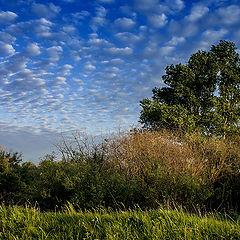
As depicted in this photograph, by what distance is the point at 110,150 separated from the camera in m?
9.08

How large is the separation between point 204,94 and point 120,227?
15.6 metres

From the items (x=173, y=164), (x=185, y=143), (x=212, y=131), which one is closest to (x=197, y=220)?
(x=173, y=164)

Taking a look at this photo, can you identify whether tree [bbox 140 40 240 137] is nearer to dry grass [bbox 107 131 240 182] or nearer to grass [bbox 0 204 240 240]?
dry grass [bbox 107 131 240 182]

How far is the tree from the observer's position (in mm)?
16578

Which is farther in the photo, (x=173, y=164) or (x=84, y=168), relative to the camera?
(x=173, y=164)

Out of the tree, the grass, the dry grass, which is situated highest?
the tree

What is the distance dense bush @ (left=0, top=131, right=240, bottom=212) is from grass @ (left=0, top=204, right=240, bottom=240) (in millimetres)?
1654

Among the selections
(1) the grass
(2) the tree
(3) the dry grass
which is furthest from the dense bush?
(2) the tree

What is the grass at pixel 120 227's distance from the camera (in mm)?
4004

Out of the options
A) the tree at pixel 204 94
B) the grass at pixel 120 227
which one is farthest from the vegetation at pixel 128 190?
the tree at pixel 204 94

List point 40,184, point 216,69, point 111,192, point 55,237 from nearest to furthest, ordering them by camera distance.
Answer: point 55,237
point 111,192
point 40,184
point 216,69

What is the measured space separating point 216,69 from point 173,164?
12.1m

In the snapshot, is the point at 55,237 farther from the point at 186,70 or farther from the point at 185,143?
the point at 186,70

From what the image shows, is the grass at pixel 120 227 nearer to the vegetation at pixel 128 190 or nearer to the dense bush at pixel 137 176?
the vegetation at pixel 128 190
